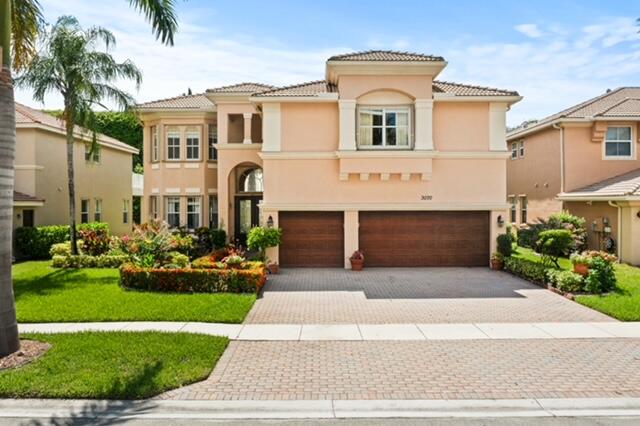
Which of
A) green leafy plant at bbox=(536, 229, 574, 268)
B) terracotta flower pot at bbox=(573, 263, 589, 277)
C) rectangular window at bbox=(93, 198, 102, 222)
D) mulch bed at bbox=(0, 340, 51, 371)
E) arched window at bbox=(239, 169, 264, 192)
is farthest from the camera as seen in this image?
rectangular window at bbox=(93, 198, 102, 222)

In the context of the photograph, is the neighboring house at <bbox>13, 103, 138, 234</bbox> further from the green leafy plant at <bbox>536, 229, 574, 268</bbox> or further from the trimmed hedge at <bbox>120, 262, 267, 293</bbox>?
the green leafy plant at <bbox>536, 229, 574, 268</bbox>

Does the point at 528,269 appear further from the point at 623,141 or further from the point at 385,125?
the point at 623,141

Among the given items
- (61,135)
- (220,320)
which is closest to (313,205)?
(220,320)

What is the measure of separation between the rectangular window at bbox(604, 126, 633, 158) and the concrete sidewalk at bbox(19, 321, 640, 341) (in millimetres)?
14731

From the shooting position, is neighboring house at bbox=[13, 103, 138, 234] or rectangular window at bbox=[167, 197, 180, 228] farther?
rectangular window at bbox=[167, 197, 180, 228]

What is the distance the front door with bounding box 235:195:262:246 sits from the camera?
2347 cm

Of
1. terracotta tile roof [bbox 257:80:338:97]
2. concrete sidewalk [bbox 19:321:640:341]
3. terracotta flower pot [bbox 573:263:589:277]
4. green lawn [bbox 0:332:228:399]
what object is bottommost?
concrete sidewalk [bbox 19:321:640:341]

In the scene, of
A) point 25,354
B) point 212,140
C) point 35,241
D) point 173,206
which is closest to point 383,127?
point 212,140

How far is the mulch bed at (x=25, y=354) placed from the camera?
7.31 metres

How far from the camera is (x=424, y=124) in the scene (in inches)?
691

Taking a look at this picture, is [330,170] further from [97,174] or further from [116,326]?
[97,174]

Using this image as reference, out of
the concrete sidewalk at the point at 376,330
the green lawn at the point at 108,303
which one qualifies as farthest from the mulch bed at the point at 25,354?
the green lawn at the point at 108,303

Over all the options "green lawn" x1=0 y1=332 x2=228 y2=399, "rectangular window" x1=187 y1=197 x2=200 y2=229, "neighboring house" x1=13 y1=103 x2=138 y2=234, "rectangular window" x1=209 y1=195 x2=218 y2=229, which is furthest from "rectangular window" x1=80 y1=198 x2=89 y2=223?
"green lawn" x1=0 y1=332 x2=228 y2=399

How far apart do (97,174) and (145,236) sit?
13.8 metres
